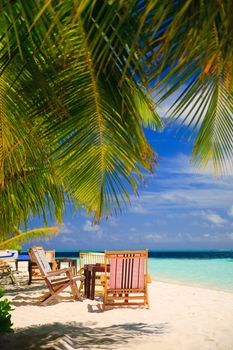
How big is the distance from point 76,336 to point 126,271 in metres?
2.19

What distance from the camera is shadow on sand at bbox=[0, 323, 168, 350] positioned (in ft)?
16.0

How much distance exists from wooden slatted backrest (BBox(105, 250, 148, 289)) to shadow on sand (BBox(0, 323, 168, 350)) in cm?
134

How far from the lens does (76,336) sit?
17.6ft

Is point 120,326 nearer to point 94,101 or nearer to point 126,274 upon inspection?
point 126,274

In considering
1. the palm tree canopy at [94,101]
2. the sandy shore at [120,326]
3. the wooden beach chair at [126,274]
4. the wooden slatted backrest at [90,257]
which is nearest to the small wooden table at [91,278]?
the sandy shore at [120,326]

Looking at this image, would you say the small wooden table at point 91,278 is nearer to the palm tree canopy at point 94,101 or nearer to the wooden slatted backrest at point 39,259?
the wooden slatted backrest at point 39,259

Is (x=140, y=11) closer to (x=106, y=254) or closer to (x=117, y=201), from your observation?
(x=117, y=201)

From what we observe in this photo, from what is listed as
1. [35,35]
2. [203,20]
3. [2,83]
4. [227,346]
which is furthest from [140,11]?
[227,346]

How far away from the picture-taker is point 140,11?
5.39ft

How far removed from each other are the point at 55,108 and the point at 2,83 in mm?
466

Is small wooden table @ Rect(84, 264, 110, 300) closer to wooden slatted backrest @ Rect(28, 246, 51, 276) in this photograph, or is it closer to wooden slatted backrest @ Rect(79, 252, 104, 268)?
wooden slatted backrest @ Rect(28, 246, 51, 276)

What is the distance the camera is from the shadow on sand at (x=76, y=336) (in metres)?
4.86

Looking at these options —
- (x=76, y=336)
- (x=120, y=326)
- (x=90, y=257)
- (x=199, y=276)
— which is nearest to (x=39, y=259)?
(x=120, y=326)

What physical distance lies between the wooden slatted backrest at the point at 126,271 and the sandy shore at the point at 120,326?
0.41m
